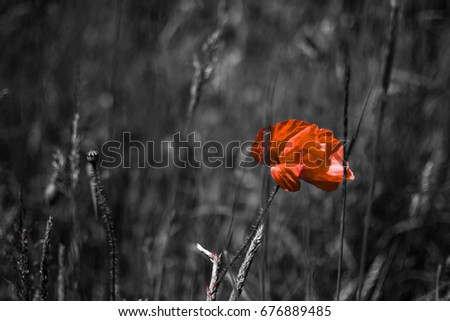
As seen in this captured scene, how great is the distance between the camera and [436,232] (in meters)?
2.00

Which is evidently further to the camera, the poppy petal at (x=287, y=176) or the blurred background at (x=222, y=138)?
the blurred background at (x=222, y=138)

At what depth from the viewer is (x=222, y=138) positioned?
8.57 ft

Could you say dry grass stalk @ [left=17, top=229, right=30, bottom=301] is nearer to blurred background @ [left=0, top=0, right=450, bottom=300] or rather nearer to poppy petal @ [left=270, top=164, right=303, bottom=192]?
blurred background @ [left=0, top=0, right=450, bottom=300]

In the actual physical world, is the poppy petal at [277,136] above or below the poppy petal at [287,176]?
above

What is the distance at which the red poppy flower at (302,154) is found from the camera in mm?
1109

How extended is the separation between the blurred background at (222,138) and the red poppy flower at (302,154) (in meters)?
0.25

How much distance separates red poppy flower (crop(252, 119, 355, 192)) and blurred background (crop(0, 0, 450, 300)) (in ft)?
0.83

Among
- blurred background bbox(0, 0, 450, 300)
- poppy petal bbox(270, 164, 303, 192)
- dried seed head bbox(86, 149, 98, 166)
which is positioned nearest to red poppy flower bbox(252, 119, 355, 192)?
poppy petal bbox(270, 164, 303, 192)

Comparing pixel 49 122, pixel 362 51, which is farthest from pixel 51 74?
pixel 362 51

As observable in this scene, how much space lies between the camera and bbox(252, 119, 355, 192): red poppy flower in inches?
43.7

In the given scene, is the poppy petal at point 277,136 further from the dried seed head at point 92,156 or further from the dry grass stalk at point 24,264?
the dry grass stalk at point 24,264

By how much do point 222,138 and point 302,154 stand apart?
1492mm

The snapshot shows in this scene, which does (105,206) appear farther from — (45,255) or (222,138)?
(222,138)

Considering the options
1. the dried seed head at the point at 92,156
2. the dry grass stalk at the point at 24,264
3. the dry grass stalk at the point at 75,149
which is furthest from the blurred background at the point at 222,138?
the dried seed head at the point at 92,156
